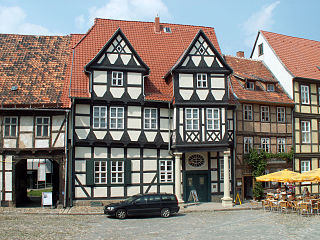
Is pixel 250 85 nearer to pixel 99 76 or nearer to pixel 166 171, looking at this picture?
pixel 166 171

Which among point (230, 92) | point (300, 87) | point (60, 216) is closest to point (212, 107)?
point (230, 92)

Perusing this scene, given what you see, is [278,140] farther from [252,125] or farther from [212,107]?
[212,107]

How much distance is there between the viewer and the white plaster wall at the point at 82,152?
79.8 ft

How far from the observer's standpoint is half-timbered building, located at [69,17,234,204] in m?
24.5

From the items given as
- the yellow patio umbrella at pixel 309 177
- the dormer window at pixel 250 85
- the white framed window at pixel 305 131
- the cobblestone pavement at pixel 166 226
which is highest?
the dormer window at pixel 250 85

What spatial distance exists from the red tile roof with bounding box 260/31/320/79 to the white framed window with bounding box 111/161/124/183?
15848mm

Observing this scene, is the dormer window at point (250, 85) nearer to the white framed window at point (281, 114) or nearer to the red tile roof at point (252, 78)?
the red tile roof at point (252, 78)

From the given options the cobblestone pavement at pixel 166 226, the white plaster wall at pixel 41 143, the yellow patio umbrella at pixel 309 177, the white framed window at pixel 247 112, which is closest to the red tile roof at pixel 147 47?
the white plaster wall at pixel 41 143

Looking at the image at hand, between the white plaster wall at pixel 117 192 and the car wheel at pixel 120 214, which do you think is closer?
the car wheel at pixel 120 214

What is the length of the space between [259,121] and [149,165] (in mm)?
9418

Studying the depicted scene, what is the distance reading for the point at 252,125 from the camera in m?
28.8

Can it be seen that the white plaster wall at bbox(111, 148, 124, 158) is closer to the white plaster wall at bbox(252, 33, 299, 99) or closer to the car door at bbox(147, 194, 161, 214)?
the car door at bbox(147, 194, 161, 214)

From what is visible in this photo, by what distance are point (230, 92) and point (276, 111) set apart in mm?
4418

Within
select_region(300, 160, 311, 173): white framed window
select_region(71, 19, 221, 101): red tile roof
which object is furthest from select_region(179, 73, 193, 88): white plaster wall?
select_region(300, 160, 311, 173): white framed window
